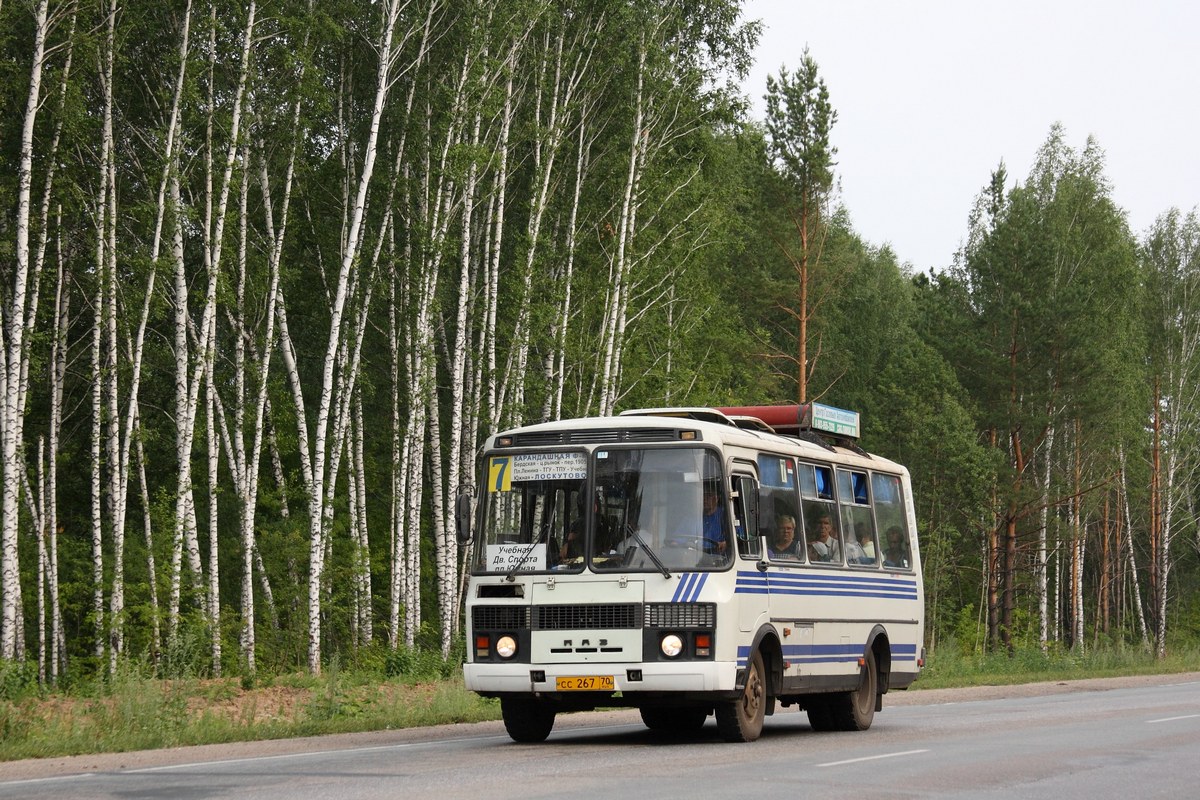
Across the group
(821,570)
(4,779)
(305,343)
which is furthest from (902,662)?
(305,343)

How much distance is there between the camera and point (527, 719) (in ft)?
52.0

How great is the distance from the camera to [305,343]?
44.1 metres

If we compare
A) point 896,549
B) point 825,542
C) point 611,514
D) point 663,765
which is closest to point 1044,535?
point 896,549

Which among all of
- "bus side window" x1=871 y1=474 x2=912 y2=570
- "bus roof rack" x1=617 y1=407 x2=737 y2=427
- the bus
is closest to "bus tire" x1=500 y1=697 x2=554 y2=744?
the bus

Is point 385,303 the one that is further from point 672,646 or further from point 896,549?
point 672,646

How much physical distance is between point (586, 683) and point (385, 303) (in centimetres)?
2445

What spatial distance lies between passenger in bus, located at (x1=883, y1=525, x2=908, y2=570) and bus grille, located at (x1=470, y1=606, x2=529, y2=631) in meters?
5.74

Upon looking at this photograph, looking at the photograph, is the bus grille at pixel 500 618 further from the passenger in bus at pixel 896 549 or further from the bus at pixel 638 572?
the passenger in bus at pixel 896 549

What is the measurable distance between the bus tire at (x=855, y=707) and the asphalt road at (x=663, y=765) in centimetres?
31

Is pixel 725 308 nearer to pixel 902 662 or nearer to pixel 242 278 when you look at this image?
pixel 242 278

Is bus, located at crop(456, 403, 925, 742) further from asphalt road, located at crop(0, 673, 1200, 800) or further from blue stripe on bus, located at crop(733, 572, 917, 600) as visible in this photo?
asphalt road, located at crop(0, 673, 1200, 800)

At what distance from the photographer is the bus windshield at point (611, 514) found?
14.9 meters

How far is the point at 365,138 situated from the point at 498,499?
20.9 m

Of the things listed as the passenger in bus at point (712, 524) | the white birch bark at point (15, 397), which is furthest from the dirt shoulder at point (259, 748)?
the white birch bark at point (15, 397)
